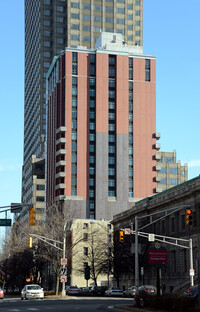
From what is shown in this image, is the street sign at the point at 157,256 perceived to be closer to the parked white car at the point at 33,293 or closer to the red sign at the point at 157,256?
the red sign at the point at 157,256

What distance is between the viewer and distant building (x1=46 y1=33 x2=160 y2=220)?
138 metres

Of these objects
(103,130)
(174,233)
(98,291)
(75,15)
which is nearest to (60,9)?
(75,15)

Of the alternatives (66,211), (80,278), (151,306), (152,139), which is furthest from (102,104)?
(151,306)

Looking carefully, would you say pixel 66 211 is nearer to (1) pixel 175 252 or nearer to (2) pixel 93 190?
(1) pixel 175 252

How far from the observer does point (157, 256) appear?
42.4 m

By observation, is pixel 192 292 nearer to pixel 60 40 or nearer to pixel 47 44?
pixel 60 40

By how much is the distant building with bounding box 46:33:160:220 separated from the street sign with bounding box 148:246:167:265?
3632 inches

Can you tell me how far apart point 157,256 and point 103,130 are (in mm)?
99879

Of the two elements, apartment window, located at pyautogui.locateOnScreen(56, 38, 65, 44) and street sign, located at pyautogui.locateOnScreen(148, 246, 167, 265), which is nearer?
street sign, located at pyautogui.locateOnScreen(148, 246, 167, 265)

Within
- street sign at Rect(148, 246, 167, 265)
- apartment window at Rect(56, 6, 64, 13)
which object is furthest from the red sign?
apartment window at Rect(56, 6, 64, 13)

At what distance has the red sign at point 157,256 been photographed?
42.1 metres

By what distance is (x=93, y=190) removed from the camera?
138 metres

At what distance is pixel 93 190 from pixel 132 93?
26.6 m

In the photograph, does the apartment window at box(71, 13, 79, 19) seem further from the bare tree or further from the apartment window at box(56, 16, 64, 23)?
the bare tree
